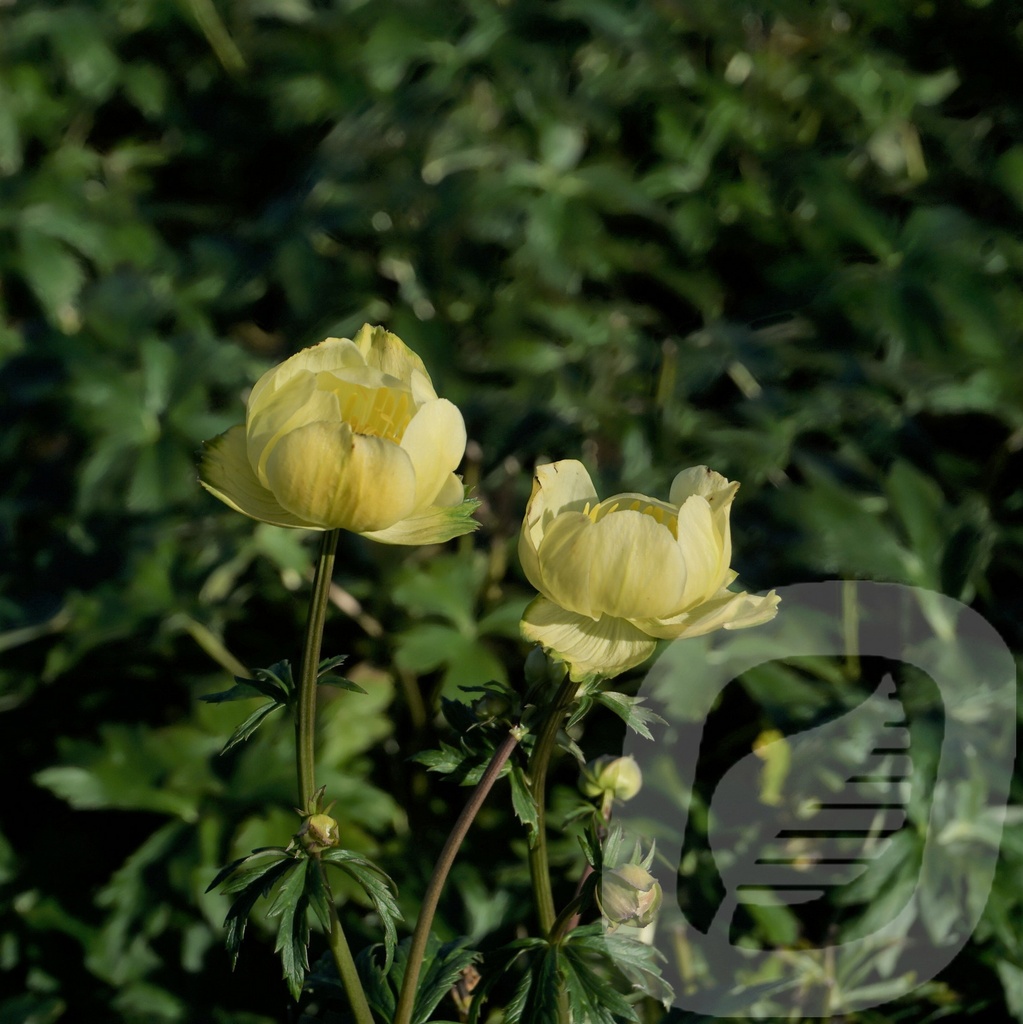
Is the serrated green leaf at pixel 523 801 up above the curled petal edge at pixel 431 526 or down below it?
below

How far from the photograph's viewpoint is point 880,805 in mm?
1243

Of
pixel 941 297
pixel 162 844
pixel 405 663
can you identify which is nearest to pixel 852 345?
pixel 941 297

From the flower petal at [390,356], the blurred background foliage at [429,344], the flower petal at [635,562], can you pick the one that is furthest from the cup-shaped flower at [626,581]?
the blurred background foliage at [429,344]

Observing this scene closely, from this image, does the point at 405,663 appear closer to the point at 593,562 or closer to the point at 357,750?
the point at 357,750

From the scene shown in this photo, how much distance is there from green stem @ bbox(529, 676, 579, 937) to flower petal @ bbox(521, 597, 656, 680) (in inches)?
0.7

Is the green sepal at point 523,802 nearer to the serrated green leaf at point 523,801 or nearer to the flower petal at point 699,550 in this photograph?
the serrated green leaf at point 523,801

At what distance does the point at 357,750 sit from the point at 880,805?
2.04ft

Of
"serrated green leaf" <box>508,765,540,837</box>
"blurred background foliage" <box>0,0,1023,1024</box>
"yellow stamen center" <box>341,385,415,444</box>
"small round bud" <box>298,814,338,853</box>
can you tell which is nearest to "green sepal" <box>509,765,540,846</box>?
"serrated green leaf" <box>508,765,540,837</box>

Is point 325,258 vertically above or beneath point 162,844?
above

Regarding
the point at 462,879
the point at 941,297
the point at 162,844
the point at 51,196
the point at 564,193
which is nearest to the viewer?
the point at 462,879

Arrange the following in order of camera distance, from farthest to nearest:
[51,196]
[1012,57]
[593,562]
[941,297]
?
[1012,57], [51,196], [941,297], [593,562]

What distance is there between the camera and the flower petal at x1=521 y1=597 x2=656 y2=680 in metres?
0.62

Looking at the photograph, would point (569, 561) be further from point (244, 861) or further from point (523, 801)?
point (244, 861)

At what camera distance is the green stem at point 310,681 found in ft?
2.03
